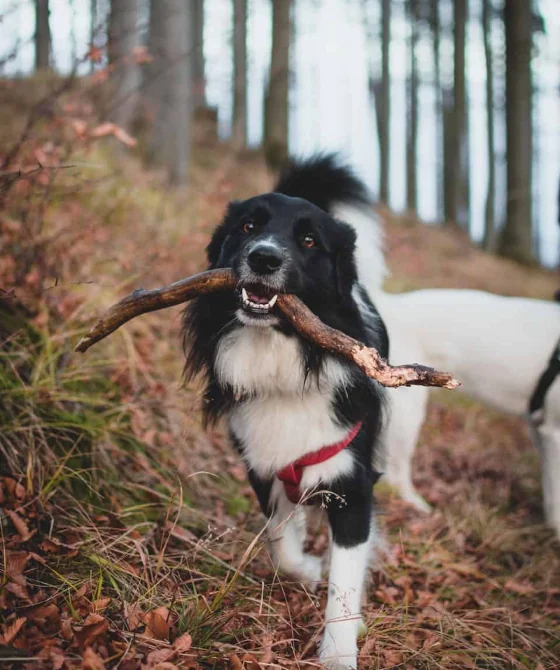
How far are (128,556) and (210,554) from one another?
1.11 ft

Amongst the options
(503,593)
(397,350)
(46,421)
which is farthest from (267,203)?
(503,593)

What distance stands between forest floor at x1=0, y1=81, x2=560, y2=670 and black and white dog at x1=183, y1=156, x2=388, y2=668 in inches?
8.1

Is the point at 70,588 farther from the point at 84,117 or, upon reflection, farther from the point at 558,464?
the point at 84,117

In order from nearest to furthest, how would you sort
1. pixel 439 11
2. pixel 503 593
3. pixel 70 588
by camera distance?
pixel 70 588, pixel 503 593, pixel 439 11

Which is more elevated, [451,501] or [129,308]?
[129,308]

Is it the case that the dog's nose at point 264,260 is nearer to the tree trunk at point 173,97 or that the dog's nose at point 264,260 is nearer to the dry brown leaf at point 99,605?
the dry brown leaf at point 99,605

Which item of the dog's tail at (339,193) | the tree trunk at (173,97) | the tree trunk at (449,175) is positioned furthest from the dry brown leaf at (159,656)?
the tree trunk at (449,175)

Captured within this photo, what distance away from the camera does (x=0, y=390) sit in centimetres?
283

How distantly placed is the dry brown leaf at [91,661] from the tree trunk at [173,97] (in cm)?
693

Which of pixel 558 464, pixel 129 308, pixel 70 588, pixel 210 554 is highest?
pixel 129 308

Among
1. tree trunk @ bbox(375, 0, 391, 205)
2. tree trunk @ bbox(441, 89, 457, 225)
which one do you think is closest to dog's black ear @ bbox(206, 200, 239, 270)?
tree trunk @ bbox(441, 89, 457, 225)

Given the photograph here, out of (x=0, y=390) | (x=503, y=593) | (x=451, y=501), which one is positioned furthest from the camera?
(x=451, y=501)

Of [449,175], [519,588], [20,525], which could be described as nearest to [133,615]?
[20,525]

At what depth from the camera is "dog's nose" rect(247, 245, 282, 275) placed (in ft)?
7.29
